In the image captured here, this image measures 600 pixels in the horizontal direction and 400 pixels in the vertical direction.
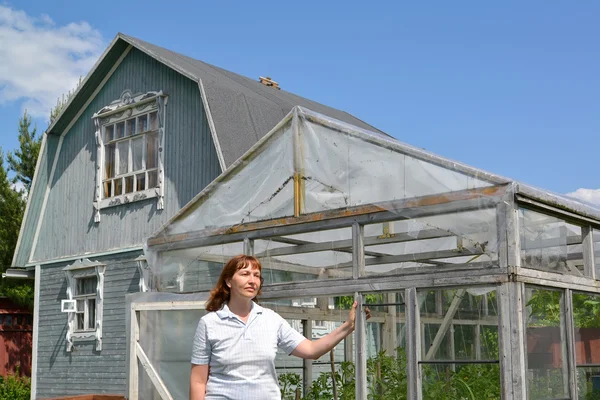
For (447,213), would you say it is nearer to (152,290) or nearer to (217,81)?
(152,290)

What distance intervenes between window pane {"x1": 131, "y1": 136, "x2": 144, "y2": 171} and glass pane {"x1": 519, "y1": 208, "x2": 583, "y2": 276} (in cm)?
871

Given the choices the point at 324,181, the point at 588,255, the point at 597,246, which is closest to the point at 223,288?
the point at 324,181

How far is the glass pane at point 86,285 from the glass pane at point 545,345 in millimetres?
10075

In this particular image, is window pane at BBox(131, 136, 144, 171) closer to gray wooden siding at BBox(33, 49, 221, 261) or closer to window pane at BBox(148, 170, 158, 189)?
window pane at BBox(148, 170, 158, 189)

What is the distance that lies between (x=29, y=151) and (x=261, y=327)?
19.3 meters

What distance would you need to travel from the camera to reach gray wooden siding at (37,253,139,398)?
13469mm

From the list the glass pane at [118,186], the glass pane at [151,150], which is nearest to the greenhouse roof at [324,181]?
the glass pane at [151,150]

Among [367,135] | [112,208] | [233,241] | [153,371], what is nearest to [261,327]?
[367,135]

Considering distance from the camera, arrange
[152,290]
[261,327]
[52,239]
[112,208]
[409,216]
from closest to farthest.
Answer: [261,327] < [409,216] < [152,290] < [112,208] < [52,239]

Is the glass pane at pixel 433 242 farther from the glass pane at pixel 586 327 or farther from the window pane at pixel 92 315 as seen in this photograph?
the window pane at pixel 92 315

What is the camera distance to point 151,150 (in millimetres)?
13586

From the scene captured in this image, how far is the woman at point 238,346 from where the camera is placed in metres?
3.65

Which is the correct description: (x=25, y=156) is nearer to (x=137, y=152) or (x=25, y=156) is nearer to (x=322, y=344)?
(x=137, y=152)

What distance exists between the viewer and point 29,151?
71.2 feet
